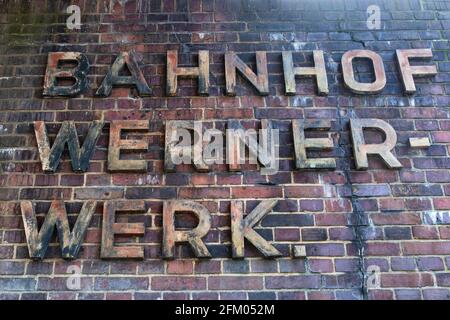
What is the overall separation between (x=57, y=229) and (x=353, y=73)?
2.02 m

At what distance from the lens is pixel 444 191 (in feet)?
9.96

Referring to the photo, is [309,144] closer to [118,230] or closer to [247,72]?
[247,72]

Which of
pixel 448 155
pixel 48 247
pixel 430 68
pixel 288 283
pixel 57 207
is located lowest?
pixel 288 283

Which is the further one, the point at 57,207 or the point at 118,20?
the point at 118,20

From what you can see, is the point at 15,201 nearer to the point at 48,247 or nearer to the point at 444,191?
the point at 48,247

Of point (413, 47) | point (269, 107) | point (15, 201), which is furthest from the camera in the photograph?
point (413, 47)

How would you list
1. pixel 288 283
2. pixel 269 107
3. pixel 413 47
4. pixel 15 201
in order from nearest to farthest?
pixel 288 283
pixel 15 201
pixel 269 107
pixel 413 47

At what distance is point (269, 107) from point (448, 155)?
109 centimetres

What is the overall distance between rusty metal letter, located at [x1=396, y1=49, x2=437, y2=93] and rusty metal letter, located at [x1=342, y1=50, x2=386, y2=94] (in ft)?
0.41

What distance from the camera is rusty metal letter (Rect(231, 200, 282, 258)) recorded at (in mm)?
2847

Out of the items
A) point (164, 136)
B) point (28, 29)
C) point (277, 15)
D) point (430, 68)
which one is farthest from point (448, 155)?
point (28, 29)

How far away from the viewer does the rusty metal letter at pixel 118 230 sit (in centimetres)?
283

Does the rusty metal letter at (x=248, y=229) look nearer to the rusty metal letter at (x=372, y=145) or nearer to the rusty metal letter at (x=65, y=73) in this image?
the rusty metal letter at (x=372, y=145)

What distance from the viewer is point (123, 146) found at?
3.12m
